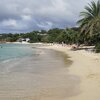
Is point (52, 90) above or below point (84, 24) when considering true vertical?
below

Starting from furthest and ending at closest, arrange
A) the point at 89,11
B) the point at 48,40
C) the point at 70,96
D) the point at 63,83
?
1. the point at 48,40
2. the point at 89,11
3. the point at 63,83
4. the point at 70,96

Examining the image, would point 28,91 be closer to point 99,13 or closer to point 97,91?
point 97,91

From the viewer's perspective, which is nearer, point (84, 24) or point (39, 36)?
point (84, 24)

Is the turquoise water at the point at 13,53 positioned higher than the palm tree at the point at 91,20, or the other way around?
the palm tree at the point at 91,20

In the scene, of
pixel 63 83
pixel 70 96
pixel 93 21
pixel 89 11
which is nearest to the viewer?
pixel 70 96

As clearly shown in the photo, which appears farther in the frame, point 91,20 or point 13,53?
point 13,53

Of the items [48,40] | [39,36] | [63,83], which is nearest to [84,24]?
[63,83]

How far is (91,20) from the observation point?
42.8 metres

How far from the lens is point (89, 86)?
40.8 ft

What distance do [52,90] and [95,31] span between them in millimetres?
31801

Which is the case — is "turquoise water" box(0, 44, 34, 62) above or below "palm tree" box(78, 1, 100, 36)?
below

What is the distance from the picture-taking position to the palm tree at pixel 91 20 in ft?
135

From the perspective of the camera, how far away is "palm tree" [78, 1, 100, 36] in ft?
135

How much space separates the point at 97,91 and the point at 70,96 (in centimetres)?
118
